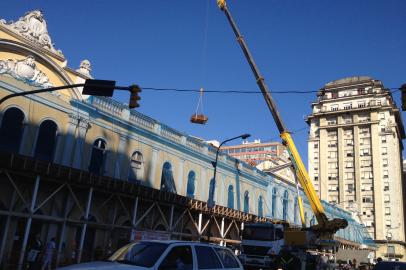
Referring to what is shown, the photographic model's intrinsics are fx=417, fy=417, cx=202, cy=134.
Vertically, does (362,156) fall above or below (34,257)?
above

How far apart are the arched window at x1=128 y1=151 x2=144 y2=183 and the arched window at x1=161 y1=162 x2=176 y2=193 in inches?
101

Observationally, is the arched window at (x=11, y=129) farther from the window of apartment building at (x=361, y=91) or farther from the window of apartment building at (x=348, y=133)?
the window of apartment building at (x=361, y=91)

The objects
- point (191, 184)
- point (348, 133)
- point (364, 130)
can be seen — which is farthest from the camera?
point (348, 133)

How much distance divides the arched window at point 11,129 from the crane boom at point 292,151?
18674mm

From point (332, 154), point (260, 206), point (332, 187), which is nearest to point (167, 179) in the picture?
point (260, 206)

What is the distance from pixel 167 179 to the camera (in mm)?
31312

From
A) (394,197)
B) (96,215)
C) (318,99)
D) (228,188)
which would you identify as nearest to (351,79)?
(318,99)

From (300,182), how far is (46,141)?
A: 19.2m

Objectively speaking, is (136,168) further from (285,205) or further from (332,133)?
(332,133)

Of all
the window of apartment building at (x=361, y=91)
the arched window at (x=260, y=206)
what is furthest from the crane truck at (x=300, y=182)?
the window of apartment building at (x=361, y=91)

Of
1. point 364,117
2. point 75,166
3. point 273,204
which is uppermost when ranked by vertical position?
point 364,117

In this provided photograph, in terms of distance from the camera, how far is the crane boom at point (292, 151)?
29.5 metres

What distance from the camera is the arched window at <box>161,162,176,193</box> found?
31062 mm

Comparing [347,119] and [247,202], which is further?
[347,119]
